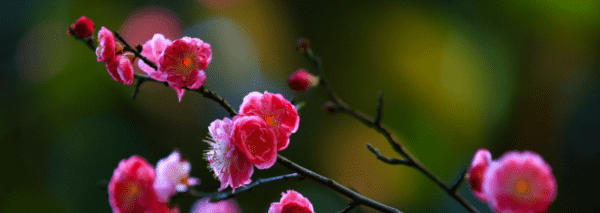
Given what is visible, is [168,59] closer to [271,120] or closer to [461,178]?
[271,120]

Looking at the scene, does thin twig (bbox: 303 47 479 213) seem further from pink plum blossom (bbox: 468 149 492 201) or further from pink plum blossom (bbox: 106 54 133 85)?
pink plum blossom (bbox: 106 54 133 85)

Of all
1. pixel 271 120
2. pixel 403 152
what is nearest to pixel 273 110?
pixel 271 120

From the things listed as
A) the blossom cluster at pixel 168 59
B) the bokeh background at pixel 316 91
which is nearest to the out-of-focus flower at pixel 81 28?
the blossom cluster at pixel 168 59

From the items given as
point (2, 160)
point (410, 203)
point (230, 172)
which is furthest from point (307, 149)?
point (2, 160)

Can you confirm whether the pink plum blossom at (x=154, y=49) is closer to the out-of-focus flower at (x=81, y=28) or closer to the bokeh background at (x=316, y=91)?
the out-of-focus flower at (x=81, y=28)

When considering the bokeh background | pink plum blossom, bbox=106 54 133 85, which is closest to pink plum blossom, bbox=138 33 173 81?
pink plum blossom, bbox=106 54 133 85

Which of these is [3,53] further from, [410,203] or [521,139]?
[521,139]
